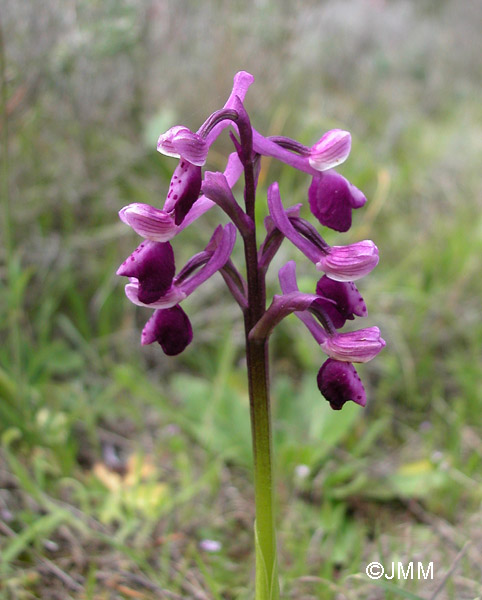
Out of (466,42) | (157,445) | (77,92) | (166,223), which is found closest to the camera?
(166,223)

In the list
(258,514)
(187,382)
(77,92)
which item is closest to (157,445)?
(187,382)

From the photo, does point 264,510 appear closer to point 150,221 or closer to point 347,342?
point 347,342

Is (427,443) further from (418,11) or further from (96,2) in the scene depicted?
(418,11)

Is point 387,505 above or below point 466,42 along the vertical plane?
below

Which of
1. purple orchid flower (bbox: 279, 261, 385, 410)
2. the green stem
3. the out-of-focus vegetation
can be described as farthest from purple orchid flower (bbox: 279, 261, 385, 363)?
the out-of-focus vegetation

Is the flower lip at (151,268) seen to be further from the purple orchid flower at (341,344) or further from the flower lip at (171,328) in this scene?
the purple orchid flower at (341,344)

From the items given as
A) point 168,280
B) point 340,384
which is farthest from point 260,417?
point 168,280
